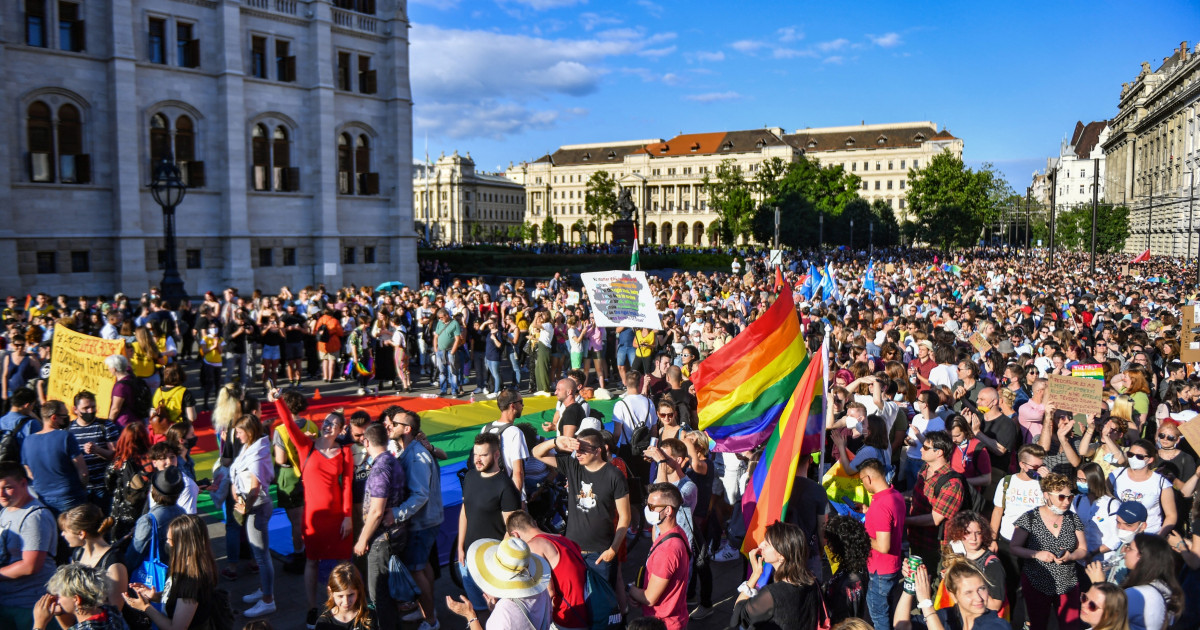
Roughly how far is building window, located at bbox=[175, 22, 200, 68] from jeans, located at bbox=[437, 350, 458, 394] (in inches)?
875

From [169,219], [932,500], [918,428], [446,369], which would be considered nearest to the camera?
[932,500]

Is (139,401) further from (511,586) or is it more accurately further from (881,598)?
(881,598)

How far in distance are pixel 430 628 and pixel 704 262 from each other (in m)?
47.5

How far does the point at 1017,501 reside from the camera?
5734mm

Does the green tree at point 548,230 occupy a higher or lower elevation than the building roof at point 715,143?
lower

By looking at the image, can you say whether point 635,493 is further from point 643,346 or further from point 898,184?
point 898,184

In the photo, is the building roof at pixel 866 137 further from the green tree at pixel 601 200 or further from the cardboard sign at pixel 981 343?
the cardboard sign at pixel 981 343

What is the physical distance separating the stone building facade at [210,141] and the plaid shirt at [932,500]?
29624 millimetres

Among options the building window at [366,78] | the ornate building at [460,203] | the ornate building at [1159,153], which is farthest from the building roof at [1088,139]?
the building window at [366,78]

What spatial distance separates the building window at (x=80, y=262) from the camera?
2831 cm

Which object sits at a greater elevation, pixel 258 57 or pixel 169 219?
pixel 258 57

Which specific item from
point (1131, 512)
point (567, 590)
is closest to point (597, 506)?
point (567, 590)

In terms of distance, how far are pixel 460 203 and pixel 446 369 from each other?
397 feet

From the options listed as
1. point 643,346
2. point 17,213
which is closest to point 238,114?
point 17,213
